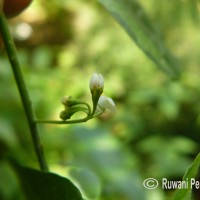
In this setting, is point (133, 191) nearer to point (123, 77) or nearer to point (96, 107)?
point (123, 77)

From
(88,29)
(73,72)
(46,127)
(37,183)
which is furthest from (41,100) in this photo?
(37,183)

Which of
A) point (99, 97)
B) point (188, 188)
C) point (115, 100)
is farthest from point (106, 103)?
point (115, 100)

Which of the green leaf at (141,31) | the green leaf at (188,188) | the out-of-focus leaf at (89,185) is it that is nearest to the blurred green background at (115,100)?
the out-of-focus leaf at (89,185)

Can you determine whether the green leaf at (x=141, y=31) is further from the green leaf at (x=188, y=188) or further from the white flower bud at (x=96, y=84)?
the green leaf at (x=188, y=188)

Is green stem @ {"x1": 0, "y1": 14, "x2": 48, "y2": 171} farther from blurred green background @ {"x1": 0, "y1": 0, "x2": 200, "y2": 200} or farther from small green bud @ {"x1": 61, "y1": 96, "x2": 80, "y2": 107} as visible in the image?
blurred green background @ {"x1": 0, "y1": 0, "x2": 200, "y2": 200}

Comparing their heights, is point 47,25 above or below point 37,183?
above

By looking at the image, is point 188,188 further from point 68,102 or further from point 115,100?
point 115,100

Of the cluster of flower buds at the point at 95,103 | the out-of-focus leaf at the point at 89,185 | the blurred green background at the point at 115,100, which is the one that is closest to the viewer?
the cluster of flower buds at the point at 95,103

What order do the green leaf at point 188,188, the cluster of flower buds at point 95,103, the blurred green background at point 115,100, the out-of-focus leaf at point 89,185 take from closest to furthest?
the green leaf at point 188,188 → the cluster of flower buds at point 95,103 → the out-of-focus leaf at point 89,185 → the blurred green background at point 115,100
